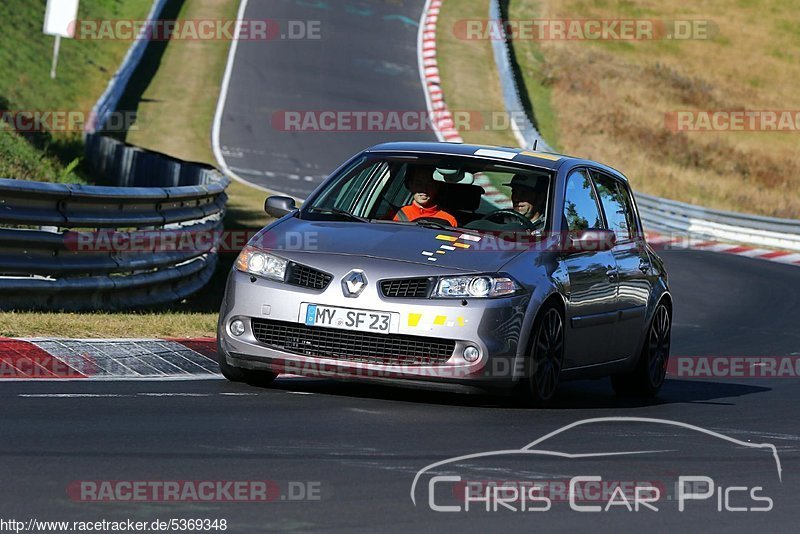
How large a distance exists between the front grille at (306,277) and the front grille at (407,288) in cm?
32

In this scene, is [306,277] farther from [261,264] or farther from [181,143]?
[181,143]

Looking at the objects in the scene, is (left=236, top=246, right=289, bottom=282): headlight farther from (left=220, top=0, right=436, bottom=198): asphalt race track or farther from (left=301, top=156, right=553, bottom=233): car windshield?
(left=220, top=0, right=436, bottom=198): asphalt race track

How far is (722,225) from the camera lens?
3036 centimetres

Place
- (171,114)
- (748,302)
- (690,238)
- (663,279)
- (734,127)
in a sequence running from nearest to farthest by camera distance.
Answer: (663,279) < (748,302) < (690,238) < (171,114) < (734,127)

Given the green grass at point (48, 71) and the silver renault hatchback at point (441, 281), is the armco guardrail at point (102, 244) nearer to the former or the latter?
the silver renault hatchback at point (441, 281)

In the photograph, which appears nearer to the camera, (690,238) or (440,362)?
(440,362)

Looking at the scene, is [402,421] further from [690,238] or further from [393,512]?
[690,238]

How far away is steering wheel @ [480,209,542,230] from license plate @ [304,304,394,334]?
53.3 inches

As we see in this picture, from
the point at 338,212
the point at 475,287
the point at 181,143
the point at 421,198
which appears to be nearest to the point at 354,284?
the point at 475,287

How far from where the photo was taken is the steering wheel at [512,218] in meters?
9.31

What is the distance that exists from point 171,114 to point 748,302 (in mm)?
19797

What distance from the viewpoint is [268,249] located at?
28.9 ft

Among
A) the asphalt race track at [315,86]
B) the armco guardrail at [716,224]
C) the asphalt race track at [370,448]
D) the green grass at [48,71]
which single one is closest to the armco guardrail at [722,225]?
the armco guardrail at [716,224]

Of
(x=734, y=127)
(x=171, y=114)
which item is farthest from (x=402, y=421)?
(x=734, y=127)
